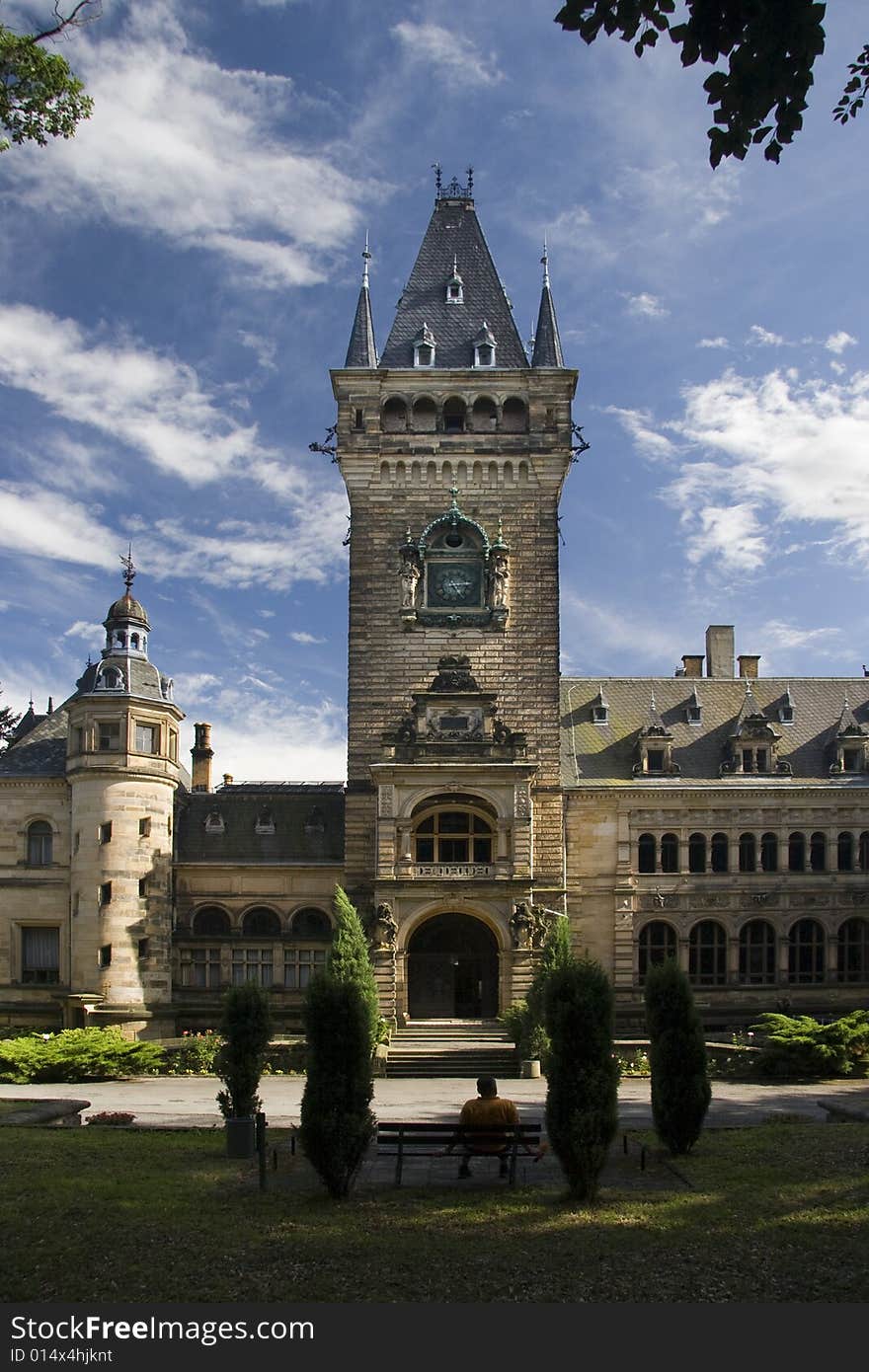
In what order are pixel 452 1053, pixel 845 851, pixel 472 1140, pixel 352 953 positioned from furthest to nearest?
pixel 845 851
pixel 352 953
pixel 452 1053
pixel 472 1140

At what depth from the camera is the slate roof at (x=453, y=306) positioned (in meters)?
48.3

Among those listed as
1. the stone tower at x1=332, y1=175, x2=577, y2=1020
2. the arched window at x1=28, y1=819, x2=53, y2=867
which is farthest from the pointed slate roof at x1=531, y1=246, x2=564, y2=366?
the arched window at x1=28, y1=819, x2=53, y2=867

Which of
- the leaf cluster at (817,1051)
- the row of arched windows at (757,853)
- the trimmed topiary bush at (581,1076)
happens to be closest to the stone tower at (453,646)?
the row of arched windows at (757,853)

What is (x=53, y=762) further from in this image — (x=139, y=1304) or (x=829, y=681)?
(x=139, y=1304)

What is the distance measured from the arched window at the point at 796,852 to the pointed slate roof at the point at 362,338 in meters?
24.1

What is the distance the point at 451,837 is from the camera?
145 ft

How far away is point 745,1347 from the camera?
10078 millimetres

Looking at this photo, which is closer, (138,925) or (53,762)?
(138,925)

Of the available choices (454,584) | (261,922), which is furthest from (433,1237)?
(454,584)

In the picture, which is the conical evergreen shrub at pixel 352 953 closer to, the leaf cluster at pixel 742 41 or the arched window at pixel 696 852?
the arched window at pixel 696 852

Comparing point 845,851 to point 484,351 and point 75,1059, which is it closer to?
point 484,351

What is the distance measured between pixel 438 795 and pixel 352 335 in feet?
60.2

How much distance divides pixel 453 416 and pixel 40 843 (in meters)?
A: 22.6

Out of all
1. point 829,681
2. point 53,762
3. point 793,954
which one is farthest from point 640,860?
point 53,762
